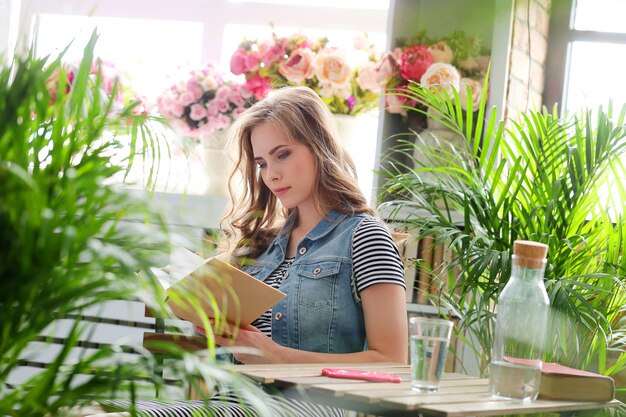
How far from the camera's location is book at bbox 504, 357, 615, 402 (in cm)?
154

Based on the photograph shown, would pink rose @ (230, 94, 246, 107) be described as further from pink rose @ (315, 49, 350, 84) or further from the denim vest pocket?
the denim vest pocket

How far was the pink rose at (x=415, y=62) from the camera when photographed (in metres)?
2.99

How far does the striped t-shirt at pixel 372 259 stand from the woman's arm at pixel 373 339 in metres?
0.02

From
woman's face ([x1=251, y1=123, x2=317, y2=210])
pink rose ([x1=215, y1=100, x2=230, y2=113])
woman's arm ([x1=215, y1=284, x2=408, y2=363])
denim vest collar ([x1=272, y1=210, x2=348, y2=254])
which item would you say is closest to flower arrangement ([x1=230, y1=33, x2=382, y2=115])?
pink rose ([x1=215, y1=100, x2=230, y2=113])

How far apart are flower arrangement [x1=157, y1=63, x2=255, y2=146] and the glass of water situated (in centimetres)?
187

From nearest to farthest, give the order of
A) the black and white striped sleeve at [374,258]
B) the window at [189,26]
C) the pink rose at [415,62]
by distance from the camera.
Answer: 1. the black and white striped sleeve at [374,258]
2. the pink rose at [415,62]
3. the window at [189,26]

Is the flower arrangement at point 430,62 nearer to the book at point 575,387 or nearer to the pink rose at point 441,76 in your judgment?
the pink rose at point 441,76

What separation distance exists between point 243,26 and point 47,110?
2.96 metres

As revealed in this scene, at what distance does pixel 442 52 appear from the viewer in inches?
121

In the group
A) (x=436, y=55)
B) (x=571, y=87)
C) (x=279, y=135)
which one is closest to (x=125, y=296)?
(x=279, y=135)

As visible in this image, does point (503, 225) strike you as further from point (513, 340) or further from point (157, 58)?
point (157, 58)

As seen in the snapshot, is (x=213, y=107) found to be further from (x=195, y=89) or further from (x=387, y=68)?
(x=387, y=68)

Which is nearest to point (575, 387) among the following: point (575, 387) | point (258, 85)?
point (575, 387)

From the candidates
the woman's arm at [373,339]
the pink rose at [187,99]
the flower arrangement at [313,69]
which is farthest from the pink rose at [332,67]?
the woman's arm at [373,339]
